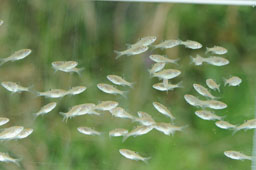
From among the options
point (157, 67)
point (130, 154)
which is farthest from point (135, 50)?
point (130, 154)

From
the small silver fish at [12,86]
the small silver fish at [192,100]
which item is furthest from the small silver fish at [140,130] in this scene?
the small silver fish at [12,86]

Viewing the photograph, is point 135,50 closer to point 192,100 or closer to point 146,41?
point 146,41

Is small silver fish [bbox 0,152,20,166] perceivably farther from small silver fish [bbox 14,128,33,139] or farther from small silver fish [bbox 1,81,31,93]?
small silver fish [bbox 1,81,31,93]

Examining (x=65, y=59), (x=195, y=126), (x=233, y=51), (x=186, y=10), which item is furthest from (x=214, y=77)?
(x=65, y=59)

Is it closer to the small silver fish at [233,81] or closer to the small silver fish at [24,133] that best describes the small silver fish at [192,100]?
the small silver fish at [233,81]

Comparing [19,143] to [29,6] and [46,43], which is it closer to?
[46,43]
